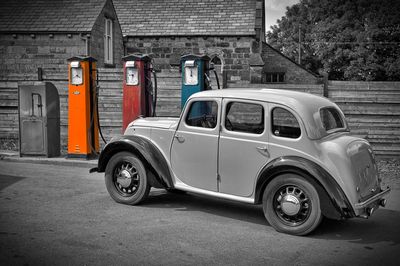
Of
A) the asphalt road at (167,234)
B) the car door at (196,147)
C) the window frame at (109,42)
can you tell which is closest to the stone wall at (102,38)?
the window frame at (109,42)

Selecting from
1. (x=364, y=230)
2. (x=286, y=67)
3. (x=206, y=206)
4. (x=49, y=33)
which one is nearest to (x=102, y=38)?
(x=49, y=33)

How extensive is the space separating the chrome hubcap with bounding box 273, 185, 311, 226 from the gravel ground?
3378 mm

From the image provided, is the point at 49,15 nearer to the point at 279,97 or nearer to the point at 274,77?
the point at 274,77

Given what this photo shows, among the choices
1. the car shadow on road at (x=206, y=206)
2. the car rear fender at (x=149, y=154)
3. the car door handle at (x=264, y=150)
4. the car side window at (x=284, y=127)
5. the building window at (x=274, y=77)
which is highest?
the building window at (x=274, y=77)

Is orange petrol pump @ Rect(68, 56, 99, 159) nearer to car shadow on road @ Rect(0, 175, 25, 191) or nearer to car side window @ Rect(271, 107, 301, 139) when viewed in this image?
car shadow on road @ Rect(0, 175, 25, 191)

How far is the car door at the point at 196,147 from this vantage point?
566cm

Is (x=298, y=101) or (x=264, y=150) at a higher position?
(x=298, y=101)

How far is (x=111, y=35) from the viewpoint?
20.0 meters

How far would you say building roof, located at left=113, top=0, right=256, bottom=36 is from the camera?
2033 centimetres

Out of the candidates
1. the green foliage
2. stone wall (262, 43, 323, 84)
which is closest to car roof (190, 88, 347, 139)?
stone wall (262, 43, 323, 84)

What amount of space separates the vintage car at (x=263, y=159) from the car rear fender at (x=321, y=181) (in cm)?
1

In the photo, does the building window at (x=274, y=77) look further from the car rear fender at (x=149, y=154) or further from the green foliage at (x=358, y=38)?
the car rear fender at (x=149, y=154)

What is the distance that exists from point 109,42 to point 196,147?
15433 millimetres

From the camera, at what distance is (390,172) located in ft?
29.9
